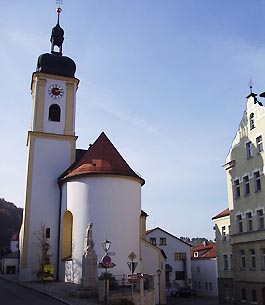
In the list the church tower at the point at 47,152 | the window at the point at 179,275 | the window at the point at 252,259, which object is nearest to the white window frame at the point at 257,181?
the window at the point at 252,259

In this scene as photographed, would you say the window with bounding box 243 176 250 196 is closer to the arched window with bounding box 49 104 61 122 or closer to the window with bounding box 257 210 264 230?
the window with bounding box 257 210 264 230

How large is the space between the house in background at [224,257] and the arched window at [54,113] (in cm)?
1856

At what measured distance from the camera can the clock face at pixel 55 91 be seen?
123ft

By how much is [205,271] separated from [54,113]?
102 feet

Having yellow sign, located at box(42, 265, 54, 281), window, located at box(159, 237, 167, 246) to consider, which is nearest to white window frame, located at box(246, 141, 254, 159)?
yellow sign, located at box(42, 265, 54, 281)

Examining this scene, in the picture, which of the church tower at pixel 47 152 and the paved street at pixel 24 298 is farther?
the church tower at pixel 47 152

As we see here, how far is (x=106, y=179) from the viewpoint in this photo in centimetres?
2989

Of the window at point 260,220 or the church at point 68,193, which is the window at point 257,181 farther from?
the church at point 68,193

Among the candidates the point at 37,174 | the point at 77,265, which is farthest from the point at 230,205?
the point at 37,174

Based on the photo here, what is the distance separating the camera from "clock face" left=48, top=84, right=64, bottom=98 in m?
37.3

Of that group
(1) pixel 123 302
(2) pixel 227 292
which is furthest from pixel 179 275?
(1) pixel 123 302

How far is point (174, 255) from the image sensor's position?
56.4m

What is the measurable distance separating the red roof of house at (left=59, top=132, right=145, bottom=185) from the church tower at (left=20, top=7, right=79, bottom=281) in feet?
8.77

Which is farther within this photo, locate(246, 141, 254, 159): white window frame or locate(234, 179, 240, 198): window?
locate(234, 179, 240, 198): window
